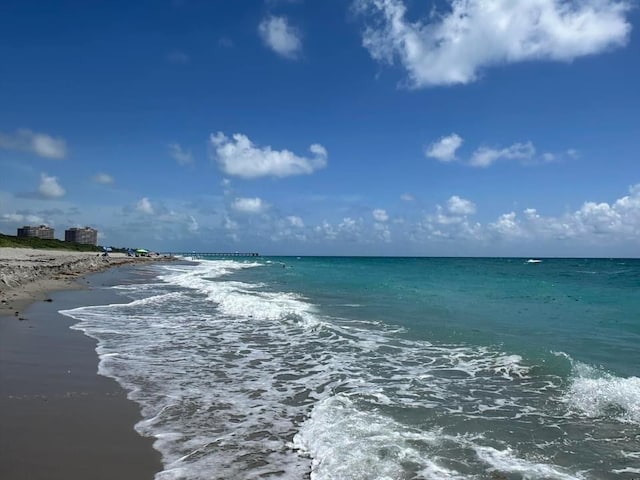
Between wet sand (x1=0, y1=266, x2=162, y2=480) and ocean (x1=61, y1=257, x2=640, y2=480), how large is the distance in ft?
1.15

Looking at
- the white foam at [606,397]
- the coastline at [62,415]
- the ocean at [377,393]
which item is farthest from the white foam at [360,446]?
the white foam at [606,397]

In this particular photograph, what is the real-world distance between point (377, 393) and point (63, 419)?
5.22 m

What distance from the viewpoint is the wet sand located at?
16.8ft

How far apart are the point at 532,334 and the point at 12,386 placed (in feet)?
47.2

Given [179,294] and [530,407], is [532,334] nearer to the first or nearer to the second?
[530,407]

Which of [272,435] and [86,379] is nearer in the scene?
[272,435]

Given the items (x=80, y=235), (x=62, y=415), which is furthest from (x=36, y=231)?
(x=62, y=415)

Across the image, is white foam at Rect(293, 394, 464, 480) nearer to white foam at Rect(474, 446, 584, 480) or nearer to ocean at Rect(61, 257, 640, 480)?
ocean at Rect(61, 257, 640, 480)

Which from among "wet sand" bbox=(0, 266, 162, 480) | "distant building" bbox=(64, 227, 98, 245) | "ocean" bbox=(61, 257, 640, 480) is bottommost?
"ocean" bbox=(61, 257, 640, 480)

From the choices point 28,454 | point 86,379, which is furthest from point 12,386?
point 28,454

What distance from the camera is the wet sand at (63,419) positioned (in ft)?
16.8

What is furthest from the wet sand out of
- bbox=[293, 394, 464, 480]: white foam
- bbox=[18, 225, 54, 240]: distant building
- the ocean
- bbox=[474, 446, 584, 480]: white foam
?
bbox=[18, 225, 54, 240]: distant building

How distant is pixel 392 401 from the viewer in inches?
319

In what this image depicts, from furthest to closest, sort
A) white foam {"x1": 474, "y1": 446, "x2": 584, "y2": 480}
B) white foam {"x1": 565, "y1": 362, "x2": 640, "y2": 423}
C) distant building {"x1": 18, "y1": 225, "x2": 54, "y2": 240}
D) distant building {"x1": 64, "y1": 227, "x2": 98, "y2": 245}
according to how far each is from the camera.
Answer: distant building {"x1": 64, "y1": 227, "x2": 98, "y2": 245} → distant building {"x1": 18, "y1": 225, "x2": 54, "y2": 240} → white foam {"x1": 565, "y1": 362, "x2": 640, "y2": 423} → white foam {"x1": 474, "y1": 446, "x2": 584, "y2": 480}
